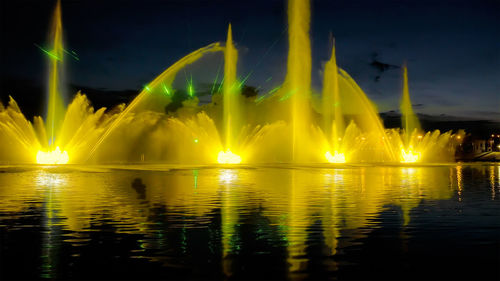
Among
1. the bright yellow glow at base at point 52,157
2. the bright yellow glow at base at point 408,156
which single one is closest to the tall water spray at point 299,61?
the bright yellow glow at base at point 408,156

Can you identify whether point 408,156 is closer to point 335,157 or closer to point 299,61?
point 335,157

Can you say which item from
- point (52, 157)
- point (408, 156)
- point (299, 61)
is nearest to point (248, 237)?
point (52, 157)

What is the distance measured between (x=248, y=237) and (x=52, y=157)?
168ft

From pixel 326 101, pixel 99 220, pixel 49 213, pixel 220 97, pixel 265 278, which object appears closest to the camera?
pixel 265 278

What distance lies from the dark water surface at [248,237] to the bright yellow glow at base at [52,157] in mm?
38436

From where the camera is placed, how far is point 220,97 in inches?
4237

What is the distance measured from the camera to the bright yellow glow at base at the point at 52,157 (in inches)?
2363

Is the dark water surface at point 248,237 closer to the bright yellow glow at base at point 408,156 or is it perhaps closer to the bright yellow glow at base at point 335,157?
the bright yellow glow at base at point 335,157

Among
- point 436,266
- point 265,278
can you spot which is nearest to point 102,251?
point 265,278

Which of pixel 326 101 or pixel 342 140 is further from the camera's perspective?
pixel 342 140

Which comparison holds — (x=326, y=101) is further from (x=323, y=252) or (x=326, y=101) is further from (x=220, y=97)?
(x=323, y=252)

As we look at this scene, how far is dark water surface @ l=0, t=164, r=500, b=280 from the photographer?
32.3ft

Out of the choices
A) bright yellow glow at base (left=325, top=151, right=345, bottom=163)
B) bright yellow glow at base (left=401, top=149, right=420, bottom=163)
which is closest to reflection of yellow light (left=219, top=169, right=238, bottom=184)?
bright yellow glow at base (left=325, top=151, right=345, bottom=163)

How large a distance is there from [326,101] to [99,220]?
60.1 meters
